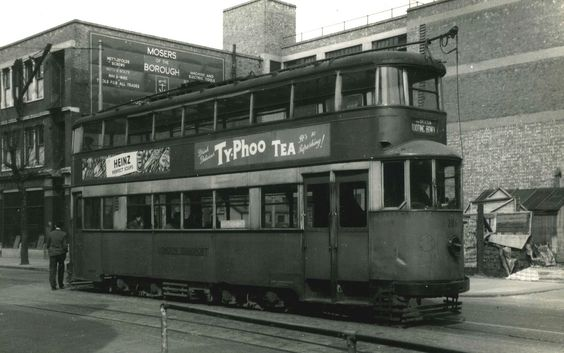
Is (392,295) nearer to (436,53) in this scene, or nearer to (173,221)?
(173,221)

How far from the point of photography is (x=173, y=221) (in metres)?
15.8

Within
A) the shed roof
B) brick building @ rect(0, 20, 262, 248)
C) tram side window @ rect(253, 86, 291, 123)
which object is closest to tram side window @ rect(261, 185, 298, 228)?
tram side window @ rect(253, 86, 291, 123)

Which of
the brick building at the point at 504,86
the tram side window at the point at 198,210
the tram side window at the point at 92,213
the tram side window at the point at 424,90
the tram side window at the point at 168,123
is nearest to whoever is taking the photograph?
the tram side window at the point at 424,90

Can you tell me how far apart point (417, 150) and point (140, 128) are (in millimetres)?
8050

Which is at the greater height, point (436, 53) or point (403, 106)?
point (436, 53)

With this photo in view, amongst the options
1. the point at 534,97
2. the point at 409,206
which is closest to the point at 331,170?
the point at 409,206

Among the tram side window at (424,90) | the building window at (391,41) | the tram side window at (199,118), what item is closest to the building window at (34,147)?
the building window at (391,41)

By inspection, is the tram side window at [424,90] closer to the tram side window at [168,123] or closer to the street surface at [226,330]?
the street surface at [226,330]

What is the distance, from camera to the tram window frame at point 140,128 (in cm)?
1677

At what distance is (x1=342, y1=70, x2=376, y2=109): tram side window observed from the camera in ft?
40.0

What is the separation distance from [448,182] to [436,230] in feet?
2.96

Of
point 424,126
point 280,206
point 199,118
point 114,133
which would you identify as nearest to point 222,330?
point 280,206

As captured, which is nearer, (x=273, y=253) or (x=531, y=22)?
(x=273, y=253)

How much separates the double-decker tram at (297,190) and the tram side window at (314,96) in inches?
1.0
